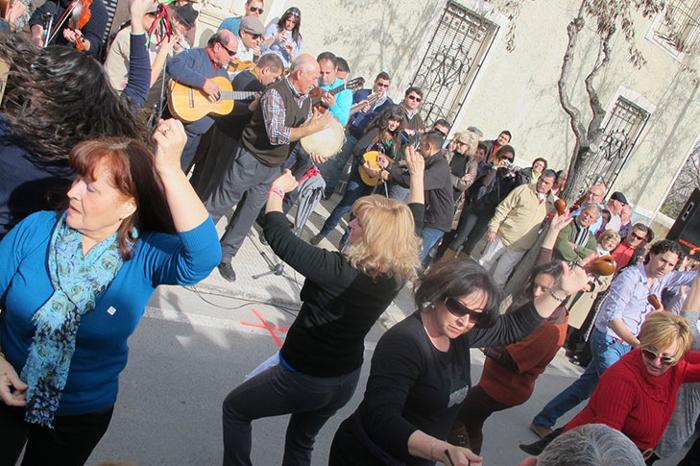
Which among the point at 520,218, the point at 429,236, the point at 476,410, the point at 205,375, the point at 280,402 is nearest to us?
the point at 280,402

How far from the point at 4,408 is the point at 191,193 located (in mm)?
947

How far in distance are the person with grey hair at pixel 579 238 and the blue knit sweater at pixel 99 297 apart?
602cm

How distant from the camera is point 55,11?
6004 millimetres

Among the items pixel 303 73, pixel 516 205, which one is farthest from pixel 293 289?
pixel 516 205

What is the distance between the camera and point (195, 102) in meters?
5.60

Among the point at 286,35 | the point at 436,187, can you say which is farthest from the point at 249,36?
the point at 436,187

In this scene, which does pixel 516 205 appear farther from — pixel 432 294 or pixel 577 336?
pixel 432 294

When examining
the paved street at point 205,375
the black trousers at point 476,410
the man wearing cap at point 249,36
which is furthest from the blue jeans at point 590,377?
the man wearing cap at point 249,36

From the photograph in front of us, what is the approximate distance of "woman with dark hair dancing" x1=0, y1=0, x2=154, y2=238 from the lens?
231cm

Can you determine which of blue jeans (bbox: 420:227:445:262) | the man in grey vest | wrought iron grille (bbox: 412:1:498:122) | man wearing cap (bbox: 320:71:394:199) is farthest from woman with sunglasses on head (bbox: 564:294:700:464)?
wrought iron grille (bbox: 412:1:498:122)

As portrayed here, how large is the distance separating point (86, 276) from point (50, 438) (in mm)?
591

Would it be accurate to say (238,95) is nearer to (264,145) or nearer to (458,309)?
(264,145)

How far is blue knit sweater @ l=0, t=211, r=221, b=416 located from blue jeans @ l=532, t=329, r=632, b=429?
3.95m

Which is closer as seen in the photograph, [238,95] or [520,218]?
[238,95]
